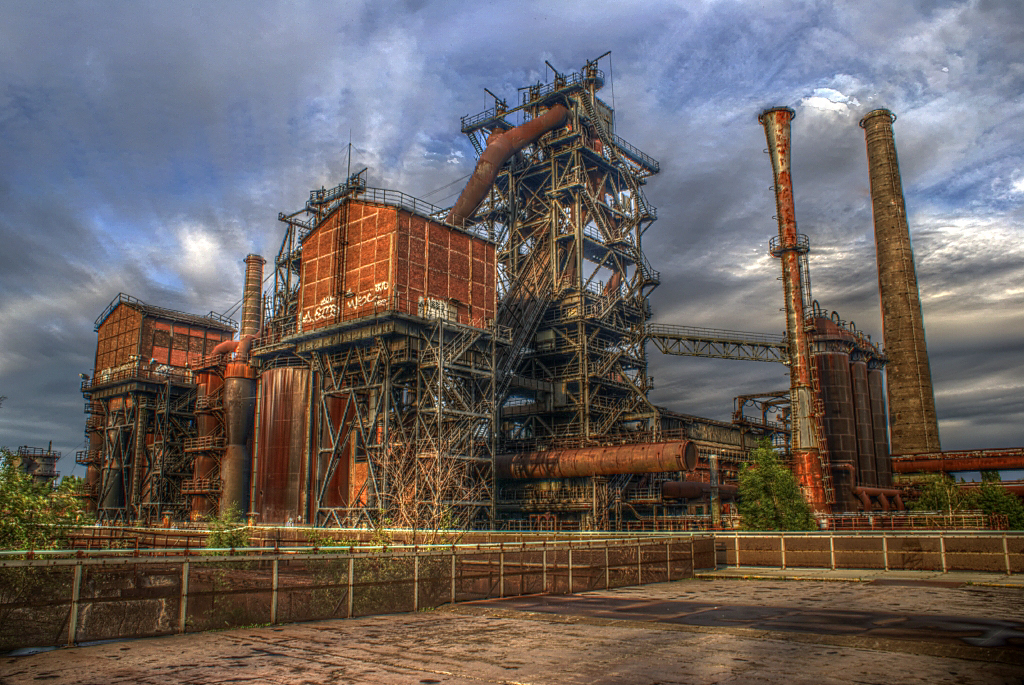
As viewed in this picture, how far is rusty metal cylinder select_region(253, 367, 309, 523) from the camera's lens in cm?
4497

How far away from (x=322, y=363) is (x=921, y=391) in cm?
5386

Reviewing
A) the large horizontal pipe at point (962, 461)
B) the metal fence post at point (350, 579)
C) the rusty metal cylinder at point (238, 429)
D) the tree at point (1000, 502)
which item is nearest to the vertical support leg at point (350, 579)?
the metal fence post at point (350, 579)

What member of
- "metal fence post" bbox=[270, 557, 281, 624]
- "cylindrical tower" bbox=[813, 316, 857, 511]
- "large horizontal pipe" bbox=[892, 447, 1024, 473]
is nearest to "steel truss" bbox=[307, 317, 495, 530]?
"metal fence post" bbox=[270, 557, 281, 624]

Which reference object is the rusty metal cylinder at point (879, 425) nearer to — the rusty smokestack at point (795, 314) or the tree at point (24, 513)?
the rusty smokestack at point (795, 314)

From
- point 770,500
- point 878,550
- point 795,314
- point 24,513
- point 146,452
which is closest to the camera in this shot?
point 24,513

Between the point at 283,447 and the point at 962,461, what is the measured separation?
5286 cm

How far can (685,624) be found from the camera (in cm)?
1304

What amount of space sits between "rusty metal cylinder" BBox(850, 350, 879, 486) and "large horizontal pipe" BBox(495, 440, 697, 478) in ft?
80.1

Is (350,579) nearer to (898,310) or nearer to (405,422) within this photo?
(405,422)

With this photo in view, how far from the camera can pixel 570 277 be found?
55281mm

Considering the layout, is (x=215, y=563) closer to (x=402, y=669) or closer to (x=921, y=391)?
(x=402, y=669)

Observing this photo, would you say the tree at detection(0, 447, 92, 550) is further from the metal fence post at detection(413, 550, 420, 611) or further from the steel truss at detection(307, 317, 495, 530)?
the steel truss at detection(307, 317, 495, 530)

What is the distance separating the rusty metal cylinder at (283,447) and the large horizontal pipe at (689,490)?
22.8 meters

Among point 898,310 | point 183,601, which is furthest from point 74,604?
point 898,310
